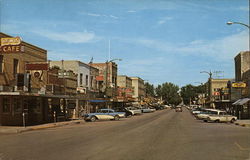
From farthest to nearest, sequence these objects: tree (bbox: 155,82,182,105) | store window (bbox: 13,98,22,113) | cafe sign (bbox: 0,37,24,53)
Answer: tree (bbox: 155,82,182,105) → store window (bbox: 13,98,22,113) → cafe sign (bbox: 0,37,24,53)

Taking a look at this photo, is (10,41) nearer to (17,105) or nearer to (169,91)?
(17,105)

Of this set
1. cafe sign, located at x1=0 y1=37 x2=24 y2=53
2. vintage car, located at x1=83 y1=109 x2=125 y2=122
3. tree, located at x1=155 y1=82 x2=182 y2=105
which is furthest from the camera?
tree, located at x1=155 y1=82 x2=182 y2=105

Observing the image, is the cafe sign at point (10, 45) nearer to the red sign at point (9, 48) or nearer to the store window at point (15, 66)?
the red sign at point (9, 48)

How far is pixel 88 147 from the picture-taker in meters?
13.9

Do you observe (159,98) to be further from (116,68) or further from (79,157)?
(79,157)

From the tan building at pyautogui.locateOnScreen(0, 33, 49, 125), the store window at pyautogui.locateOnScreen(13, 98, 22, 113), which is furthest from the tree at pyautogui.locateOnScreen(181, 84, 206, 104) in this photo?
the store window at pyautogui.locateOnScreen(13, 98, 22, 113)

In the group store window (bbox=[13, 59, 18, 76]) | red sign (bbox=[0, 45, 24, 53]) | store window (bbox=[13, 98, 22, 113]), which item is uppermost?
red sign (bbox=[0, 45, 24, 53])

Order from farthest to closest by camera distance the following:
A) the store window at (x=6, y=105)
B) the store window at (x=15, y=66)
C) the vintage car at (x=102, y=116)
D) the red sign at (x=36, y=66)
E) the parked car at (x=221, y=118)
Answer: the vintage car at (x=102, y=116) < the parked car at (x=221, y=118) < the red sign at (x=36, y=66) < the store window at (x=15, y=66) < the store window at (x=6, y=105)

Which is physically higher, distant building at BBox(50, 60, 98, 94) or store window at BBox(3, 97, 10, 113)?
distant building at BBox(50, 60, 98, 94)

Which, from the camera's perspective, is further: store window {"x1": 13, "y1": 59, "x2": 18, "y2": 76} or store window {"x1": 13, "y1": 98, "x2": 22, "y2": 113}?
store window {"x1": 13, "y1": 59, "x2": 18, "y2": 76}

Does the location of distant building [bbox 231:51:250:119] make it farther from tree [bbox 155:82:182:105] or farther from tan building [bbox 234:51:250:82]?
tree [bbox 155:82:182:105]

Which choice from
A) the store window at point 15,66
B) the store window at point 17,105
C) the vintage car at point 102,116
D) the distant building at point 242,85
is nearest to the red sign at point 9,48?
the store window at point 15,66

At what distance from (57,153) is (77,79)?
3574 cm

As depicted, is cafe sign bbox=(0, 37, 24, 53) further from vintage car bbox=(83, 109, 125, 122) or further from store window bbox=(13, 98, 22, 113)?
vintage car bbox=(83, 109, 125, 122)
